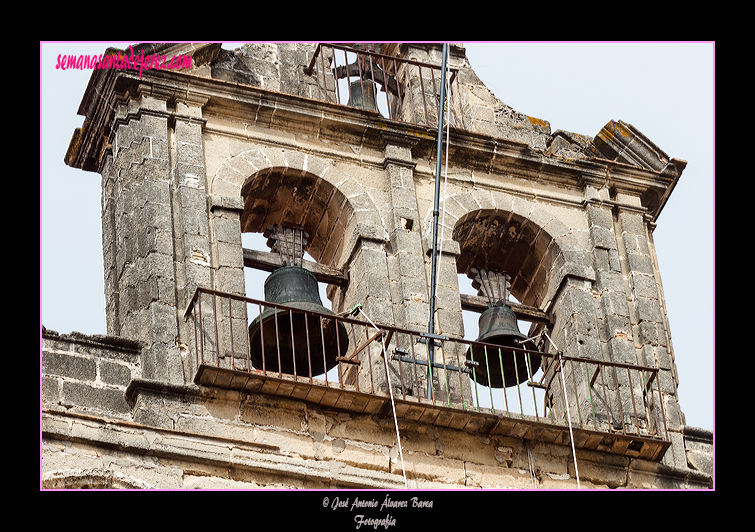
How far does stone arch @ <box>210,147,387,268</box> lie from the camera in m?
16.0

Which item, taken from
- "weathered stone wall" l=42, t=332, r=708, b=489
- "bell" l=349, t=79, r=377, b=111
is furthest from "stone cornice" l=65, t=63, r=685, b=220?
"weathered stone wall" l=42, t=332, r=708, b=489

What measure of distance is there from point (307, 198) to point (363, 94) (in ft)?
5.15

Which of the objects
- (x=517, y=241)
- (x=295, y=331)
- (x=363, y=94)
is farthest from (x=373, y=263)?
(x=363, y=94)

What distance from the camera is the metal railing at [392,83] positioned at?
17141mm

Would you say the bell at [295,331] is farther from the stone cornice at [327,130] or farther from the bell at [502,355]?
the stone cornice at [327,130]

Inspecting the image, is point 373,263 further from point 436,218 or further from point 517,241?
point 517,241

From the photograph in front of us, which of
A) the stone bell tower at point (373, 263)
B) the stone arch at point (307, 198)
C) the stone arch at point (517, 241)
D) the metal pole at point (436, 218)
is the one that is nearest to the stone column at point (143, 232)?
the stone bell tower at point (373, 263)

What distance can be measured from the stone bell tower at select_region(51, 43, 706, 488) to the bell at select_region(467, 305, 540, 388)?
0.04m

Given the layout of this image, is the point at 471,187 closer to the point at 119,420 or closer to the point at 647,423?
the point at 647,423

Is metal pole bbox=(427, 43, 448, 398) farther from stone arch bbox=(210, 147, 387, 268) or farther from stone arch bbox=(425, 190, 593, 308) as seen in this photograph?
stone arch bbox=(210, 147, 387, 268)

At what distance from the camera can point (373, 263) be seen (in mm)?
15594

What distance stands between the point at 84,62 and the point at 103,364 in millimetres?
3105

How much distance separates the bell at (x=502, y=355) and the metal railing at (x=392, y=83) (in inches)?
82.5

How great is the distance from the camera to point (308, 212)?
640 inches
